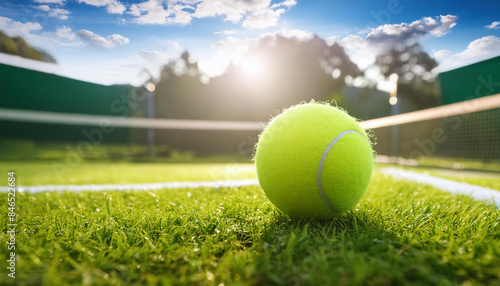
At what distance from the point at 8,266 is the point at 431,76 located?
65.4ft

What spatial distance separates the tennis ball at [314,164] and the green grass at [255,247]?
15cm

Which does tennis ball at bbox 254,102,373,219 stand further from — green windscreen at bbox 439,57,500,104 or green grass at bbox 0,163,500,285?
green windscreen at bbox 439,57,500,104

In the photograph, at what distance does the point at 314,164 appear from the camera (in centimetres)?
172

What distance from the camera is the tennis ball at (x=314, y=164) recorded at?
1726mm

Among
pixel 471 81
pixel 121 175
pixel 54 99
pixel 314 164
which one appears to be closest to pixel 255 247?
pixel 314 164

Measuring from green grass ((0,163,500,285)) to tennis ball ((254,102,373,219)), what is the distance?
146 millimetres

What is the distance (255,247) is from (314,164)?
605mm

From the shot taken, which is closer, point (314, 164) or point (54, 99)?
point (314, 164)

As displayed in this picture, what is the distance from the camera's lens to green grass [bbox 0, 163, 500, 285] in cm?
109

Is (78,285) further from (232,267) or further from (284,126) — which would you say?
(284,126)

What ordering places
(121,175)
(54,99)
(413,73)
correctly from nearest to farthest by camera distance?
1. (121,175)
2. (54,99)
3. (413,73)

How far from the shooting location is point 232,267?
47.0 inches

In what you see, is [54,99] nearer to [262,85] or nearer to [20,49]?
[20,49]

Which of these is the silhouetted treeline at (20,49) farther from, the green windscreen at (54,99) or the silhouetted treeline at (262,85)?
the silhouetted treeline at (262,85)
